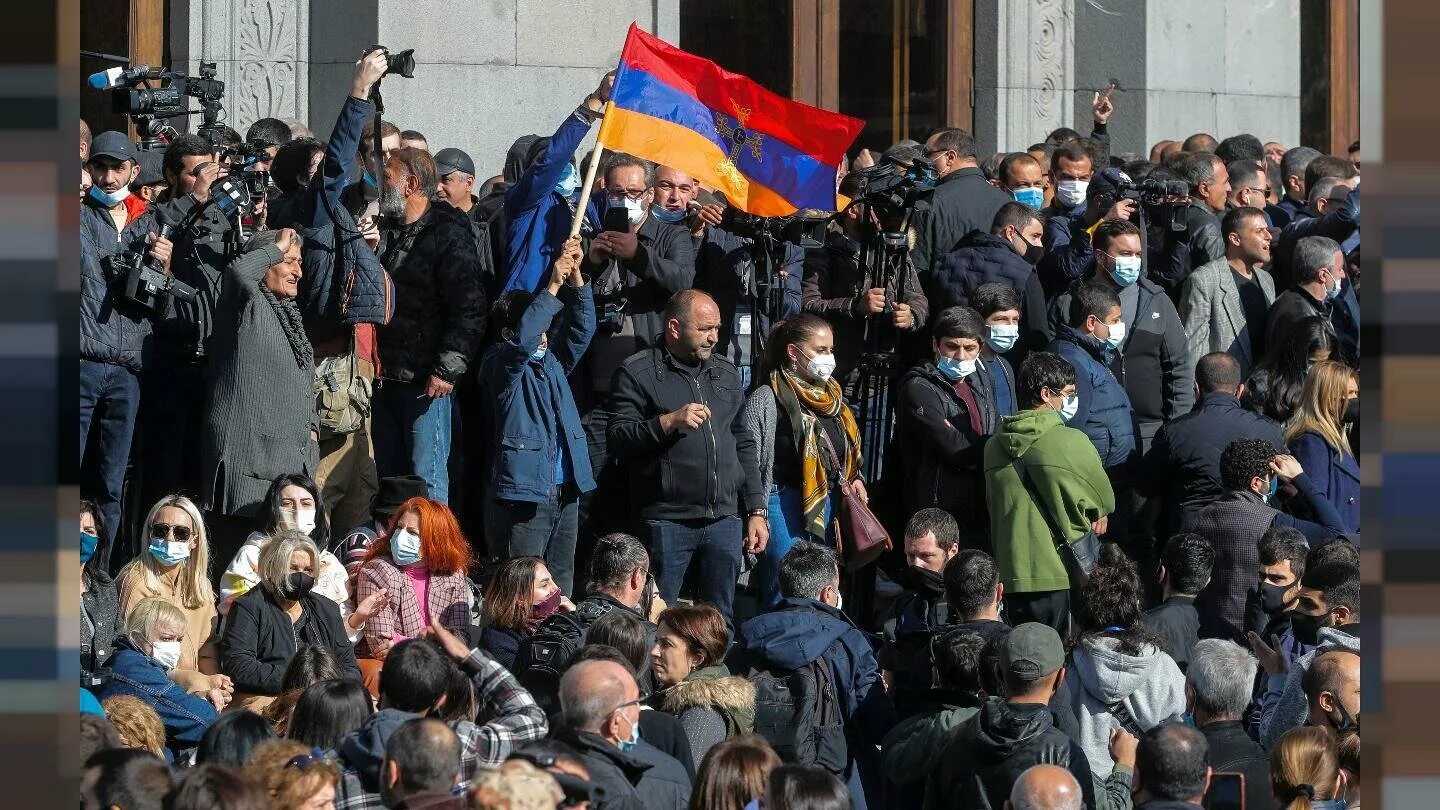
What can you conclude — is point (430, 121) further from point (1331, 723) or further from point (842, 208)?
point (1331, 723)

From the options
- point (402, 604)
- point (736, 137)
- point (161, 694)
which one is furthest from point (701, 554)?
point (161, 694)

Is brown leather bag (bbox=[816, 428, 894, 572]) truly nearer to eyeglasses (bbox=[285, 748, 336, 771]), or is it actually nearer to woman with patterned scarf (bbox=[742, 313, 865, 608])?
woman with patterned scarf (bbox=[742, 313, 865, 608])

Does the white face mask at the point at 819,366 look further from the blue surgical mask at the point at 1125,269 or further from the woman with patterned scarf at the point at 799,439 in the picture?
the blue surgical mask at the point at 1125,269

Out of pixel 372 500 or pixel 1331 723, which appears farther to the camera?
pixel 372 500

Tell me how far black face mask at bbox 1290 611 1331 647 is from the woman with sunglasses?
3936mm

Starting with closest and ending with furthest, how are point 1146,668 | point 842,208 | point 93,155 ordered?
1. point 1146,668
2. point 93,155
3. point 842,208

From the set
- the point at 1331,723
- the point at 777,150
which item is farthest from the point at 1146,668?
the point at 777,150

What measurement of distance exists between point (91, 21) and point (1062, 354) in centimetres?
690

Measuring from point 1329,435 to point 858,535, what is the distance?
2093mm

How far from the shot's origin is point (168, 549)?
816 cm

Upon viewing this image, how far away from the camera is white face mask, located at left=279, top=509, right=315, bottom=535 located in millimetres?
8586

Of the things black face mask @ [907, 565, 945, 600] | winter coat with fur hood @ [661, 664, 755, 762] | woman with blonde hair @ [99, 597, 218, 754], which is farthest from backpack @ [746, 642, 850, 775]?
woman with blonde hair @ [99, 597, 218, 754]

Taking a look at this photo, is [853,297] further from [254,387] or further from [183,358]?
[183,358]

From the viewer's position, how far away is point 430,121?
13969 millimetres
